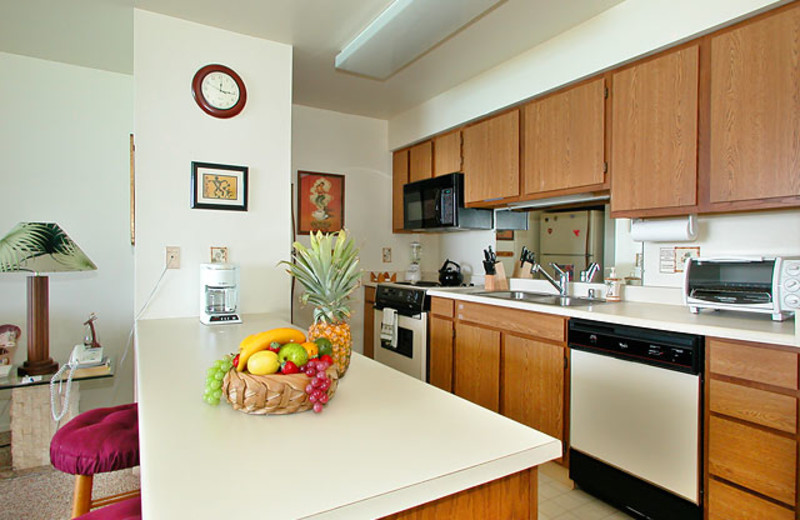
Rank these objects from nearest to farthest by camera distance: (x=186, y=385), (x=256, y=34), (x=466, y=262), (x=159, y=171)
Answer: (x=186, y=385) → (x=159, y=171) → (x=256, y=34) → (x=466, y=262)

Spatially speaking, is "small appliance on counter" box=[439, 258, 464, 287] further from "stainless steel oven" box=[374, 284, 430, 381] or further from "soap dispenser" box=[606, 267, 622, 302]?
"soap dispenser" box=[606, 267, 622, 302]

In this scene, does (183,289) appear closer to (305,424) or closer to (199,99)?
(199,99)

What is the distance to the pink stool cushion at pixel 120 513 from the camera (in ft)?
3.12

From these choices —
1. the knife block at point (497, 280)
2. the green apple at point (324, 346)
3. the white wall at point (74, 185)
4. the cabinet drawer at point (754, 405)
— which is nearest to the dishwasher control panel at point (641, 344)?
the cabinet drawer at point (754, 405)

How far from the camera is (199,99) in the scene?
2.41 m

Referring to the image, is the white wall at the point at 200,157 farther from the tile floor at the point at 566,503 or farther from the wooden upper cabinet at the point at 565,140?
the tile floor at the point at 566,503

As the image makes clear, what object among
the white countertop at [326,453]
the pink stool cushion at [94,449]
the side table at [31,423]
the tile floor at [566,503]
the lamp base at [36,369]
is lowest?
the tile floor at [566,503]

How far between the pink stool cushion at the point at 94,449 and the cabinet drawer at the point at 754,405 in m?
1.99

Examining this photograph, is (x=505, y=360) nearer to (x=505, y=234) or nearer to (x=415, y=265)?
(x=505, y=234)

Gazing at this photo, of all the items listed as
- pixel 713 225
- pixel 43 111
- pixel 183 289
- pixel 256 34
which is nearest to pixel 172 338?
pixel 183 289

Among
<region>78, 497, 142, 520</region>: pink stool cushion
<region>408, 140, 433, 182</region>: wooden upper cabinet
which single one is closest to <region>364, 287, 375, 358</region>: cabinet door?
<region>408, 140, 433, 182</region>: wooden upper cabinet

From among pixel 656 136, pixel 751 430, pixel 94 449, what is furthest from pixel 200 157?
pixel 751 430

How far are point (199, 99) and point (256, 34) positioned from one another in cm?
54

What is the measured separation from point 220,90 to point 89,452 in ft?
6.37
